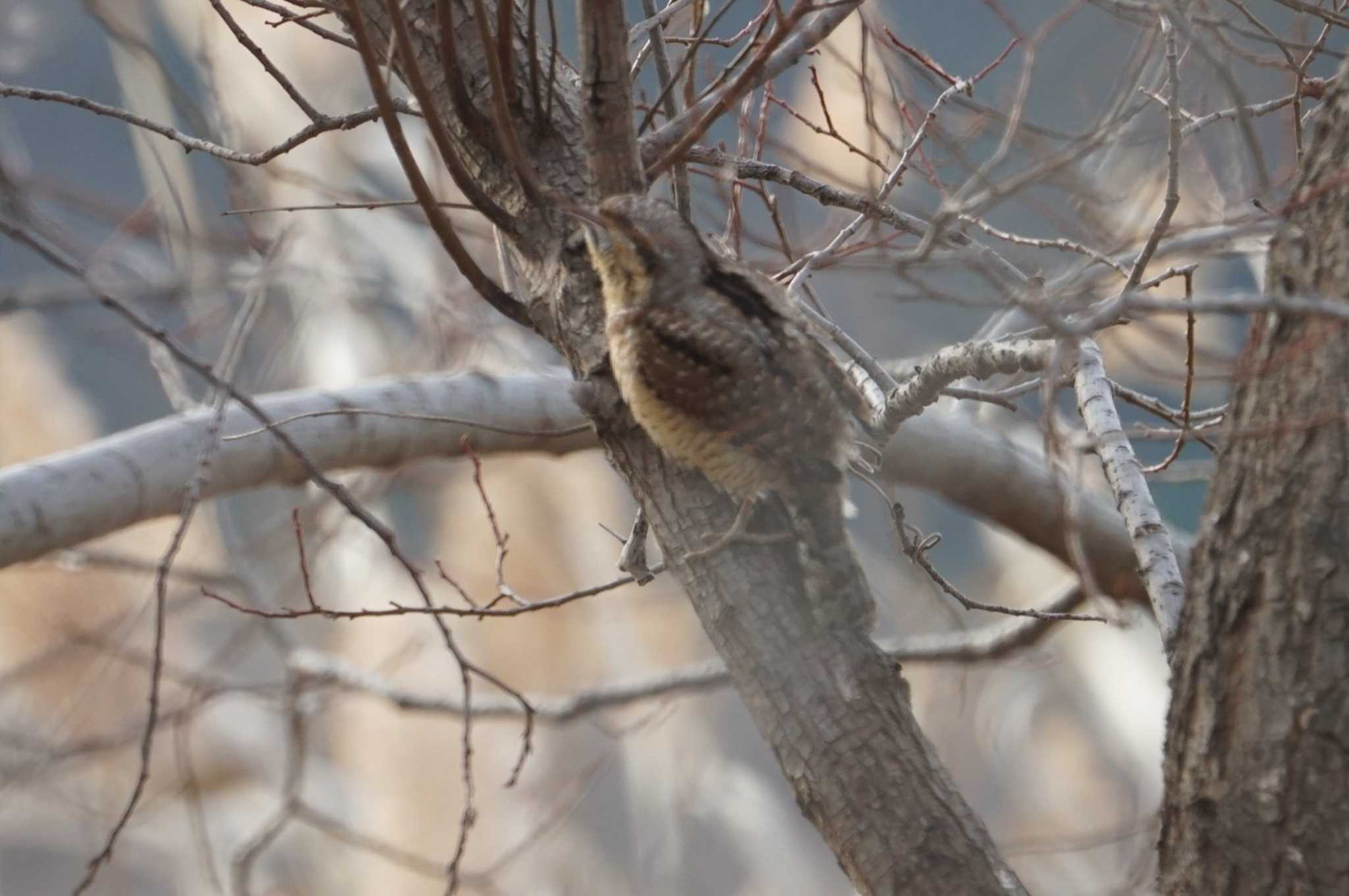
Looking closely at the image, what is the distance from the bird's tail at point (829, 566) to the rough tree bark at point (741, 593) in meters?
0.03

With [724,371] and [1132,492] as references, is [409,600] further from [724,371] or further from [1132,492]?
[1132,492]

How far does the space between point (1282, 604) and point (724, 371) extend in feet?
3.53

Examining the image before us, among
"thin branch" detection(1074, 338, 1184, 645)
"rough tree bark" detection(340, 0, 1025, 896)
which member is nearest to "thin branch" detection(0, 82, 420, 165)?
"rough tree bark" detection(340, 0, 1025, 896)

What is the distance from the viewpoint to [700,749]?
9.14 m

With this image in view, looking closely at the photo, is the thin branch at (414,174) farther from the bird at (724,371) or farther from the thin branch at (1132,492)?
the thin branch at (1132,492)

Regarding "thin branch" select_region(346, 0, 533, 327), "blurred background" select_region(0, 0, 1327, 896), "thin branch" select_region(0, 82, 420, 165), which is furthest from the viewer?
"blurred background" select_region(0, 0, 1327, 896)

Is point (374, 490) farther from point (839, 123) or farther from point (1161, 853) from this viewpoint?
point (1161, 853)

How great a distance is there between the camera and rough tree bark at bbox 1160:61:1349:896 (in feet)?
4.24

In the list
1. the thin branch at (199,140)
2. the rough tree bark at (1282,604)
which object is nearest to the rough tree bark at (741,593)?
the thin branch at (199,140)

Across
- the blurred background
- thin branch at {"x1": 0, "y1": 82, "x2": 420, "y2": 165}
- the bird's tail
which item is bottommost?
the bird's tail

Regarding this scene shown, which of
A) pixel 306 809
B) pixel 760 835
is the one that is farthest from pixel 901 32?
pixel 760 835

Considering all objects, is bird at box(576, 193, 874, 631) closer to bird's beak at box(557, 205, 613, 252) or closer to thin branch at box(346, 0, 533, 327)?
bird's beak at box(557, 205, 613, 252)

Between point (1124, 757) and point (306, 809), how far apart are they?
20.6 feet

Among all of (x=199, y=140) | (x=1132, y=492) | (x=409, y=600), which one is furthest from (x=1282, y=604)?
(x=409, y=600)
